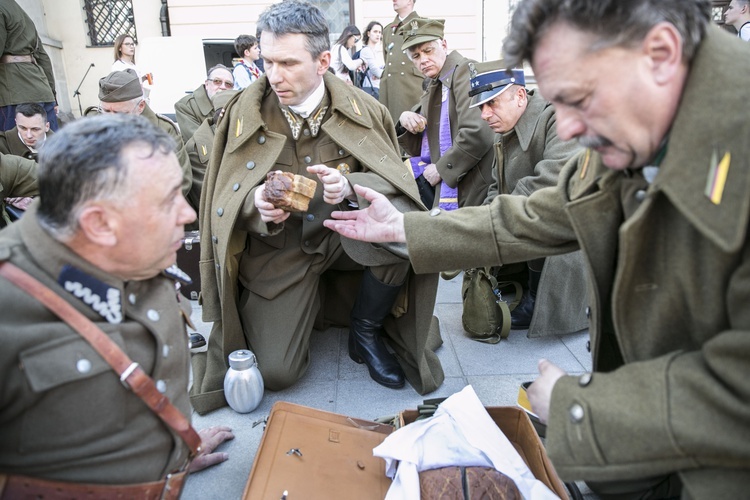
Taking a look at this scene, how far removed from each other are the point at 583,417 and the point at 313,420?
4.49ft

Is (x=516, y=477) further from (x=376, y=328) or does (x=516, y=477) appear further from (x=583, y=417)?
(x=376, y=328)

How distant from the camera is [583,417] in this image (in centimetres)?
151

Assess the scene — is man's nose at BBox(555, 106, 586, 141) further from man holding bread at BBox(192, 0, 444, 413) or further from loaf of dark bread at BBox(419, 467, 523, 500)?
man holding bread at BBox(192, 0, 444, 413)

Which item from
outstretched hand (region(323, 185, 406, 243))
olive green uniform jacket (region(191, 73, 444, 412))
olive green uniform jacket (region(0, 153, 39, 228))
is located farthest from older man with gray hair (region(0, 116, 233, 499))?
olive green uniform jacket (region(0, 153, 39, 228))

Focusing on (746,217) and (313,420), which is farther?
(313,420)

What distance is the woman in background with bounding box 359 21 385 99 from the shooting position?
8.91 m

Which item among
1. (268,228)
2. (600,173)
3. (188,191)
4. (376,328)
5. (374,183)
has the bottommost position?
(376,328)

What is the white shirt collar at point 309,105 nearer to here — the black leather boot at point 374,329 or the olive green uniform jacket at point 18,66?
the black leather boot at point 374,329

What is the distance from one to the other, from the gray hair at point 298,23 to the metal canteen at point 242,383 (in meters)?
1.70

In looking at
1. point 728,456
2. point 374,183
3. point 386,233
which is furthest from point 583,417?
point 374,183

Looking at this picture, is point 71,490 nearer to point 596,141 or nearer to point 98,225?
point 98,225

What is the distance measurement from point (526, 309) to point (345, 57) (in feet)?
19.6

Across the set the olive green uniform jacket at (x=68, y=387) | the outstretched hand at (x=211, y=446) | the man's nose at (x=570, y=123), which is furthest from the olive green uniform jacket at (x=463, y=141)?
the olive green uniform jacket at (x=68, y=387)

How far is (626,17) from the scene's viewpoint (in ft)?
4.34
